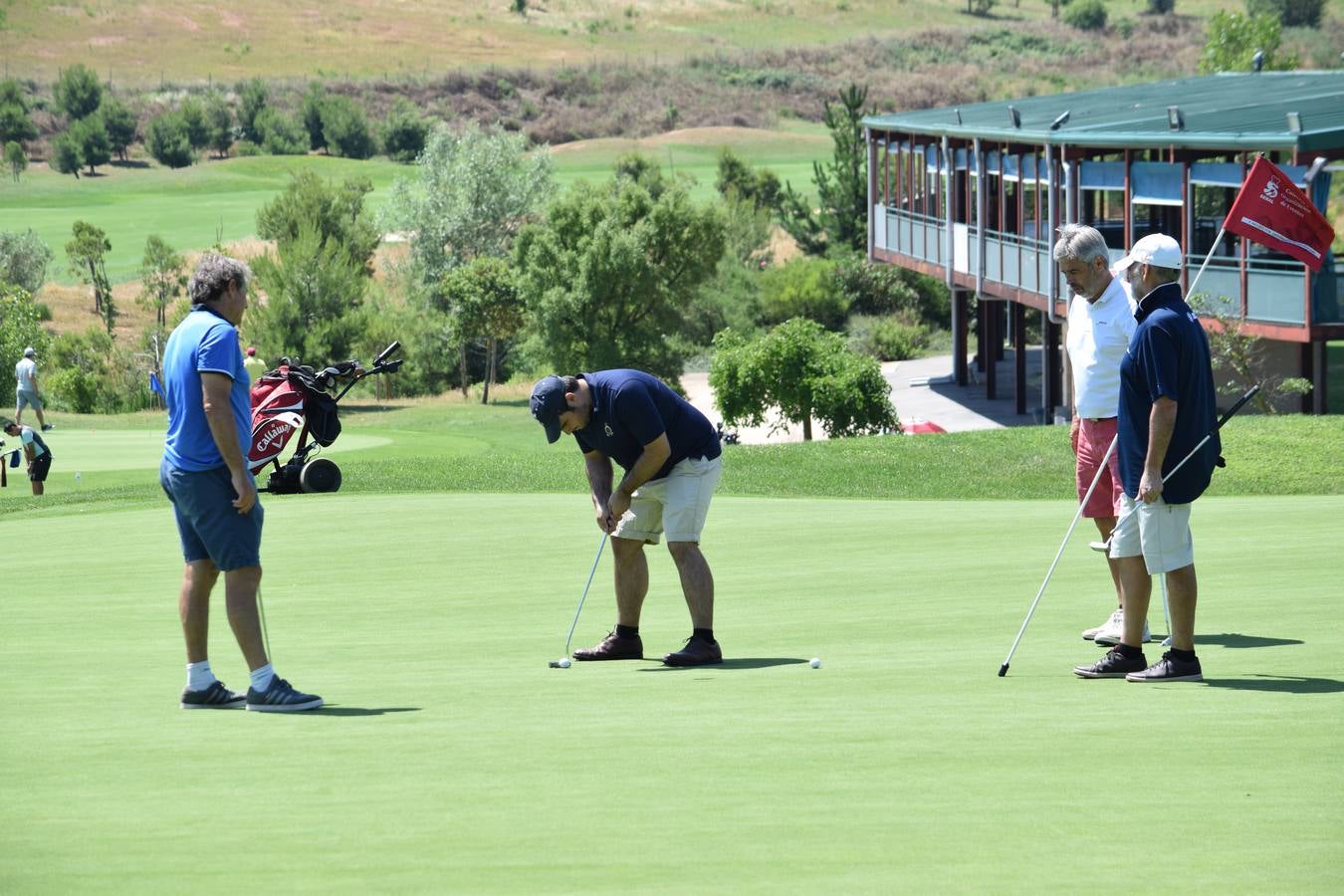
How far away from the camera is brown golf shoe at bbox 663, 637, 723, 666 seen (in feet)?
25.9

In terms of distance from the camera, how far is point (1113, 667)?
7.29 m

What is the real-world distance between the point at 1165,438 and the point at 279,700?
3712 millimetres

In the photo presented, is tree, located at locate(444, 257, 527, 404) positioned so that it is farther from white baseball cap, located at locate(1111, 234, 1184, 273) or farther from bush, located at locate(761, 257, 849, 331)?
white baseball cap, located at locate(1111, 234, 1184, 273)

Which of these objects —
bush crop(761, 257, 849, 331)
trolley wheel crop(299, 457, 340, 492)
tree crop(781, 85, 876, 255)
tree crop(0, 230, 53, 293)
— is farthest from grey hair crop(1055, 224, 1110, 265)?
tree crop(0, 230, 53, 293)

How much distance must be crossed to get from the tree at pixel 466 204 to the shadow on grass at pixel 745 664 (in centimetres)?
6103

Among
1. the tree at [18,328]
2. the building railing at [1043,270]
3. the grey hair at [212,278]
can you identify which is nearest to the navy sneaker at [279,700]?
the grey hair at [212,278]

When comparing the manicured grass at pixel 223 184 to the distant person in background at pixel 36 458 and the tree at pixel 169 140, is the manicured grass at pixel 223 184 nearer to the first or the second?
the tree at pixel 169 140

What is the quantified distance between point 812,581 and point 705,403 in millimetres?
39500

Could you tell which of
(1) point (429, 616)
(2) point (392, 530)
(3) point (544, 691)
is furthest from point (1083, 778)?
(2) point (392, 530)

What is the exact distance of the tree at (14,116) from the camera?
115m

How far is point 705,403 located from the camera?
1965 inches

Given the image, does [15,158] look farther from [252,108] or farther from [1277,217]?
[1277,217]

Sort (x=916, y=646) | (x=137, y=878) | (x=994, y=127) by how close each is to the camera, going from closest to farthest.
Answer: (x=137, y=878), (x=916, y=646), (x=994, y=127)

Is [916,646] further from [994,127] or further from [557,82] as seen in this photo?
[557,82]
